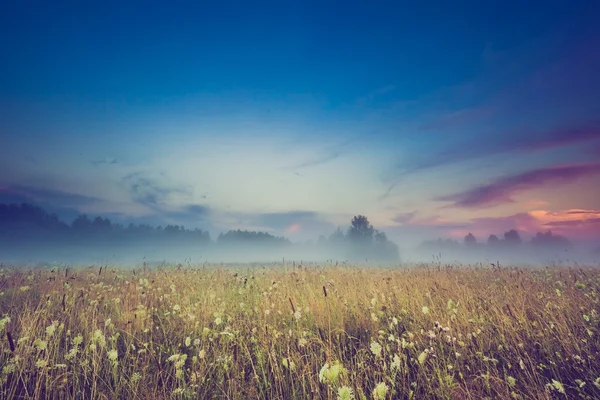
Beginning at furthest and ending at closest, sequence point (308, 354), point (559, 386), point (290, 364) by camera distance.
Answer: point (308, 354) → point (290, 364) → point (559, 386)

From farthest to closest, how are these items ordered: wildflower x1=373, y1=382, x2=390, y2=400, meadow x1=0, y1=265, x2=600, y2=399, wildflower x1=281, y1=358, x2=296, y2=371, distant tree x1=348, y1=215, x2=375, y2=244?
distant tree x1=348, y1=215, x2=375, y2=244 < wildflower x1=281, y1=358, x2=296, y2=371 < meadow x1=0, y1=265, x2=600, y2=399 < wildflower x1=373, y1=382, x2=390, y2=400

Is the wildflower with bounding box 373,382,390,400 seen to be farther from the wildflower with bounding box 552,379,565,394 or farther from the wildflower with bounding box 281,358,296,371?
the wildflower with bounding box 552,379,565,394

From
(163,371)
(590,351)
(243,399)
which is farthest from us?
(590,351)

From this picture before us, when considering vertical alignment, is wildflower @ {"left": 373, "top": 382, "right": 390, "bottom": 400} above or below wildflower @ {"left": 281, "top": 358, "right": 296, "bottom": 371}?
above

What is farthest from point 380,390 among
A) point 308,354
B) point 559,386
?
point 559,386

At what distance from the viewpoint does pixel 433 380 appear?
338 cm

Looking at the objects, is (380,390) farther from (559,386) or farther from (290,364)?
(559,386)

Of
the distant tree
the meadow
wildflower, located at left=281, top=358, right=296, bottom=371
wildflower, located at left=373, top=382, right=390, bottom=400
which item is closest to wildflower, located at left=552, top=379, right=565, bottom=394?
the meadow

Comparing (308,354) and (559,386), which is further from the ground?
(559,386)

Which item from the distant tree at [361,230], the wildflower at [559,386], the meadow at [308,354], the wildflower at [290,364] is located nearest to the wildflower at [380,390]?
the meadow at [308,354]

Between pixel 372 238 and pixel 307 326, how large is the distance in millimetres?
134070

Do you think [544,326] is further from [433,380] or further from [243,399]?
[243,399]

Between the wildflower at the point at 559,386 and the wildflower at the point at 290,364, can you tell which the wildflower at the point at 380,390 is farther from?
the wildflower at the point at 559,386

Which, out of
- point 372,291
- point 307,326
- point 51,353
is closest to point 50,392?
point 51,353
